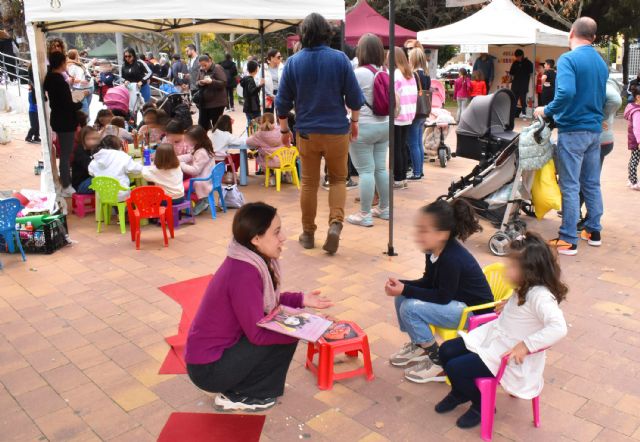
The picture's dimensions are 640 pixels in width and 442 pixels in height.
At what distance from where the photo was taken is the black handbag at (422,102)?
332 inches

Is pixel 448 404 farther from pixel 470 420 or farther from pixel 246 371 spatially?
pixel 246 371

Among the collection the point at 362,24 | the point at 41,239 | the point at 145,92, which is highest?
the point at 362,24

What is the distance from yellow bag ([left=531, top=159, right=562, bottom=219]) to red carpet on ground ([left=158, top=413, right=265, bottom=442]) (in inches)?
142

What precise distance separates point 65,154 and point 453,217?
5.89 meters

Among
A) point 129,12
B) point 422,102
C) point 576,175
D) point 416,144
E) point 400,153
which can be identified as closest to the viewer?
point 576,175

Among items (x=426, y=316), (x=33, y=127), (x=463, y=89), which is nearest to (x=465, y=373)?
(x=426, y=316)

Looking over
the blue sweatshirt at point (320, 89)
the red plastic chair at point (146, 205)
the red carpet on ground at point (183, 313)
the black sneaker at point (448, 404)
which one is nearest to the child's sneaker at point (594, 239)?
the blue sweatshirt at point (320, 89)

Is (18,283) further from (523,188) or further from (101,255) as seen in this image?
(523,188)

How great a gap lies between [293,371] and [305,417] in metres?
0.49

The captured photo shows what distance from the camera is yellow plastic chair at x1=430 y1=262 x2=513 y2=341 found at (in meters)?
3.37

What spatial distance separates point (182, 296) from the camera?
4.53m

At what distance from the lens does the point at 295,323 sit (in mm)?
3061

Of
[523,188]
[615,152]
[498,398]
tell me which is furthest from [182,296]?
[615,152]

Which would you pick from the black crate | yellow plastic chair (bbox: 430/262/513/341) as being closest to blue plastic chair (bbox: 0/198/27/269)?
the black crate
